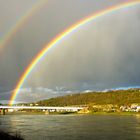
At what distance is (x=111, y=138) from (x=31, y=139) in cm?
1210

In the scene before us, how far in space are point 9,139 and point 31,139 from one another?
46.6 ft

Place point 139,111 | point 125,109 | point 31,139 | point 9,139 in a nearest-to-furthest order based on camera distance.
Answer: point 9,139, point 31,139, point 139,111, point 125,109

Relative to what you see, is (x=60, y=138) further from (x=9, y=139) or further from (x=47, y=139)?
(x=9, y=139)

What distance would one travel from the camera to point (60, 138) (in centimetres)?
4891

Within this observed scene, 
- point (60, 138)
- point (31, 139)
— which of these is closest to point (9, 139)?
point (31, 139)

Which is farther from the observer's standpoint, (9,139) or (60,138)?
(60,138)

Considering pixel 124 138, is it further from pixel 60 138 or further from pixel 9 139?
pixel 9 139

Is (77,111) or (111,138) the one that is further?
(77,111)

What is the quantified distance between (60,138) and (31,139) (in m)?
4.84

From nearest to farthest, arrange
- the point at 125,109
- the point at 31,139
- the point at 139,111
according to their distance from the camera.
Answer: the point at 31,139 → the point at 139,111 → the point at 125,109

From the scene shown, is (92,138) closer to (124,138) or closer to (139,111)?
(124,138)

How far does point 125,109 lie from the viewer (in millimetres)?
184625

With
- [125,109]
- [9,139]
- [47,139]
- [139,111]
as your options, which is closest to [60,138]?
[47,139]

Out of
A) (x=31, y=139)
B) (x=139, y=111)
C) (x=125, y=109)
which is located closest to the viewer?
(x=31, y=139)
